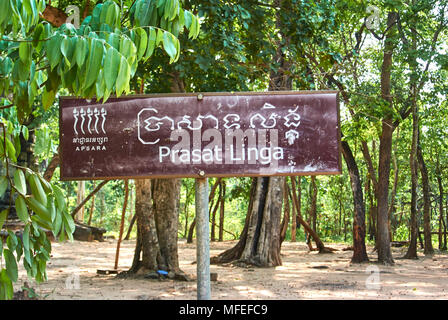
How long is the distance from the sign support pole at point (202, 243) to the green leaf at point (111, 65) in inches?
46.0

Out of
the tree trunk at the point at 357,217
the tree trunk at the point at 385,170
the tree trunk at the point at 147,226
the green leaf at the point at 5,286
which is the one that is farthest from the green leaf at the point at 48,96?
the tree trunk at the point at 357,217

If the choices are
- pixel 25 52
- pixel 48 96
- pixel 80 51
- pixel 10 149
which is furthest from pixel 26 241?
Result: pixel 80 51

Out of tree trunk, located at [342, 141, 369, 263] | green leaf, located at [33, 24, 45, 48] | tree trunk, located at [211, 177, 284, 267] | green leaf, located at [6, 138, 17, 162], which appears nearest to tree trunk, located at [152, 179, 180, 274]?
tree trunk, located at [211, 177, 284, 267]

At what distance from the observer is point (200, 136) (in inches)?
126

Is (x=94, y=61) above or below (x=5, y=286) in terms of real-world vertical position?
above

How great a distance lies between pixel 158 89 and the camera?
9016mm

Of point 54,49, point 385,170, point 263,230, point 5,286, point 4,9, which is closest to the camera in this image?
point 4,9

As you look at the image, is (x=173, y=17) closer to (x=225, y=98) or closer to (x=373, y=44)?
(x=225, y=98)

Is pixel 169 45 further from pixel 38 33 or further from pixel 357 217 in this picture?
pixel 357 217

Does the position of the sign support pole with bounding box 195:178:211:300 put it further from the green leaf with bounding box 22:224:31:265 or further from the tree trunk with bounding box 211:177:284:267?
the tree trunk with bounding box 211:177:284:267

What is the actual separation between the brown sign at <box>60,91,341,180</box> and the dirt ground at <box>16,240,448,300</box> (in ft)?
13.2

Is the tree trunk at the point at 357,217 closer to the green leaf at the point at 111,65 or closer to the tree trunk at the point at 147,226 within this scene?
the tree trunk at the point at 147,226

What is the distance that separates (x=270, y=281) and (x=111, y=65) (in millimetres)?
7776
